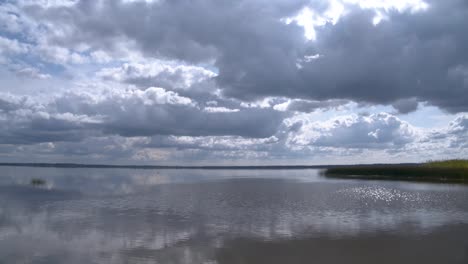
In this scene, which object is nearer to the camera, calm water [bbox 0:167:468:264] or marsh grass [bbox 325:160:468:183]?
calm water [bbox 0:167:468:264]

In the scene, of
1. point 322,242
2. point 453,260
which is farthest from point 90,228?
point 453,260

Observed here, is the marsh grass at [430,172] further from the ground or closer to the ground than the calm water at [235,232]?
further from the ground

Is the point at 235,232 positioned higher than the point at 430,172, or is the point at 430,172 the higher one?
the point at 430,172

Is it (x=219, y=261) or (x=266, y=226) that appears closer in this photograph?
(x=219, y=261)

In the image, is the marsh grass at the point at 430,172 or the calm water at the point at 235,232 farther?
the marsh grass at the point at 430,172

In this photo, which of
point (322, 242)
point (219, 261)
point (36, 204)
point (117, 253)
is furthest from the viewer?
point (36, 204)

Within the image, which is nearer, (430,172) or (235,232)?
(235,232)

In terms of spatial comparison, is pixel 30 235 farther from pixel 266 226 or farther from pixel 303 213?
pixel 303 213

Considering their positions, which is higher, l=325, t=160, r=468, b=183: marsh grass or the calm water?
l=325, t=160, r=468, b=183: marsh grass

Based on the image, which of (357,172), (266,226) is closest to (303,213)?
(266,226)

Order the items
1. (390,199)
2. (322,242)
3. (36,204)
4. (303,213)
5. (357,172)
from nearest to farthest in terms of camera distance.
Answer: (322,242), (303,213), (36,204), (390,199), (357,172)

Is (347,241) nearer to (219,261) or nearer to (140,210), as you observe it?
(219,261)

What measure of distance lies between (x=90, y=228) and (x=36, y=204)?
43.3 feet

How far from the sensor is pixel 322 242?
59.8 ft
